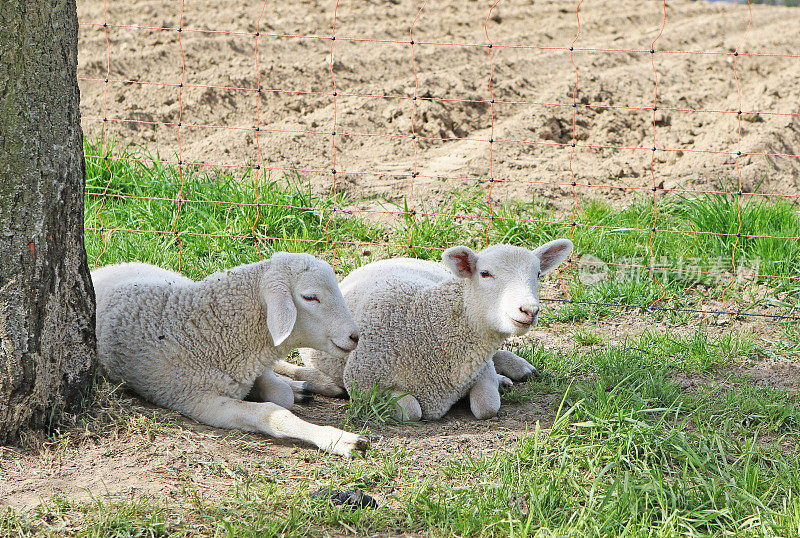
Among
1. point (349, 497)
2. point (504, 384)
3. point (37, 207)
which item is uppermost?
point (37, 207)

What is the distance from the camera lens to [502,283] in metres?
4.03

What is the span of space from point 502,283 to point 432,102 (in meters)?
4.00

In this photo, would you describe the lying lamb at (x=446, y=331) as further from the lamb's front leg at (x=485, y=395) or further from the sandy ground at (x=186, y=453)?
the sandy ground at (x=186, y=453)

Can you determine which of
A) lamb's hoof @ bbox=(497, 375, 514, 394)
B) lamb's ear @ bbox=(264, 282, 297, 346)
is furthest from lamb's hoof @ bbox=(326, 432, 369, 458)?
lamb's hoof @ bbox=(497, 375, 514, 394)

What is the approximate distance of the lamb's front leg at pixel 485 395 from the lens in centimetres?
420

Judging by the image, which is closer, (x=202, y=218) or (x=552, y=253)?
(x=552, y=253)

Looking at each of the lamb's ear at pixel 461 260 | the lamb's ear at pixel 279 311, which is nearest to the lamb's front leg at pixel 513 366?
the lamb's ear at pixel 461 260

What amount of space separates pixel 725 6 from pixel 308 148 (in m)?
7.49

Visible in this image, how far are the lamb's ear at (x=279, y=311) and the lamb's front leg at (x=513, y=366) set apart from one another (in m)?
1.42

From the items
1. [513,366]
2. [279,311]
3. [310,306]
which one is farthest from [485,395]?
[279,311]

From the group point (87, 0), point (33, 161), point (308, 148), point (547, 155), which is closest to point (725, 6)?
point (547, 155)

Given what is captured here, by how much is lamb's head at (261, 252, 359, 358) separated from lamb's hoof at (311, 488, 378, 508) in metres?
0.75

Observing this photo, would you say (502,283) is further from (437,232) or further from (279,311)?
(437,232)

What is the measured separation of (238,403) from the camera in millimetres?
3883
